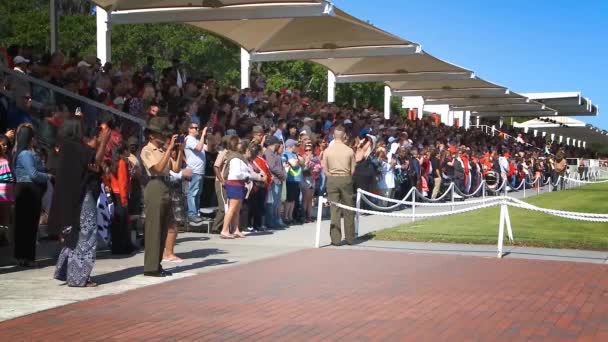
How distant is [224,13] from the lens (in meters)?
20.2

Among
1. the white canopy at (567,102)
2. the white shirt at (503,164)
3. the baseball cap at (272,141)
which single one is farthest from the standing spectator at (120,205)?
the white canopy at (567,102)

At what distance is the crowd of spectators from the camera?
38.1 ft

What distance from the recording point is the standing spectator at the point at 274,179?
58.3 feet

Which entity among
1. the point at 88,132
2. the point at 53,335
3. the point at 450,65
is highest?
the point at 450,65

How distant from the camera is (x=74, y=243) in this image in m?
9.87

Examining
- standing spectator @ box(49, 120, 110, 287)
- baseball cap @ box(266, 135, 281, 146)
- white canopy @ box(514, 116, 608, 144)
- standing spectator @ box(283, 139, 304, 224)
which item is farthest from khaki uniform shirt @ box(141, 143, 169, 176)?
white canopy @ box(514, 116, 608, 144)

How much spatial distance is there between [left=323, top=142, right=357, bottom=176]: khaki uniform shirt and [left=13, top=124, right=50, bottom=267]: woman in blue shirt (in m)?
5.34

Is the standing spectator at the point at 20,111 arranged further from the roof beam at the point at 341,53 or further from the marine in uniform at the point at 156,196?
the roof beam at the point at 341,53

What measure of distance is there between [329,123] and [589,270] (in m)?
14.8

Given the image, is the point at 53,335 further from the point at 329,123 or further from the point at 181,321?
the point at 329,123

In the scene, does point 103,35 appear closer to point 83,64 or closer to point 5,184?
point 83,64

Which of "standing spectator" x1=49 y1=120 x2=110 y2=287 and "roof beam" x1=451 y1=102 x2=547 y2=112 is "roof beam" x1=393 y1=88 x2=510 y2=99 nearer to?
"roof beam" x1=451 y1=102 x2=547 y2=112

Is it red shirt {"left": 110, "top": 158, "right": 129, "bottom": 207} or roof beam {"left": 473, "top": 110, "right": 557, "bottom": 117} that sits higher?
roof beam {"left": 473, "top": 110, "right": 557, "bottom": 117}

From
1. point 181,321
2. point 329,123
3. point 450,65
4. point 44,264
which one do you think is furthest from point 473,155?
point 181,321
